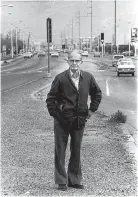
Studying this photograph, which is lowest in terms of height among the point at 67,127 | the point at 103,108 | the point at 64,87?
the point at 103,108

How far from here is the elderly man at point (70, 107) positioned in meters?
7.99

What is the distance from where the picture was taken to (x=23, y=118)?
17734 millimetres

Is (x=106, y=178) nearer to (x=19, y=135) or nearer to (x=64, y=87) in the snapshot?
(x=64, y=87)

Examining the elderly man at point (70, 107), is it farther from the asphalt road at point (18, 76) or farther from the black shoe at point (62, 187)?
the asphalt road at point (18, 76)

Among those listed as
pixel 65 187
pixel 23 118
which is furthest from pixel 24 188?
pixel 23 118

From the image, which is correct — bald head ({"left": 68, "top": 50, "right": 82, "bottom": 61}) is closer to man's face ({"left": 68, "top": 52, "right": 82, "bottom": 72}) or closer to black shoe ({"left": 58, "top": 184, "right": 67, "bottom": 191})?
man's face ({"left": 68, "top": 52, "right": 82, "bottom": 72})

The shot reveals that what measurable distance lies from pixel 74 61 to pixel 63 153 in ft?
3.78

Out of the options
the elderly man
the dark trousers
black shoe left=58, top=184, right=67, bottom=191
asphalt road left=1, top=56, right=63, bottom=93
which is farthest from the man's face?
asphalt road left=1, top=56, right=63, bottom=93

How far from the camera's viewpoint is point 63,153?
8156 mm

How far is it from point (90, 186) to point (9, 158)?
2.55 meters

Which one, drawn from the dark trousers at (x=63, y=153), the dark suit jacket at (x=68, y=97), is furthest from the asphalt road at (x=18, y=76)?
the dark suit jacket at (x=68, y=97)

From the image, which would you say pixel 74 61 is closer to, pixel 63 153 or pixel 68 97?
pixel 68 97

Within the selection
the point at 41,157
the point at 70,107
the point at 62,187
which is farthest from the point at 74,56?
the point at 41,157

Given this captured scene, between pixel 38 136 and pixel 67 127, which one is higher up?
pixel 67 127
